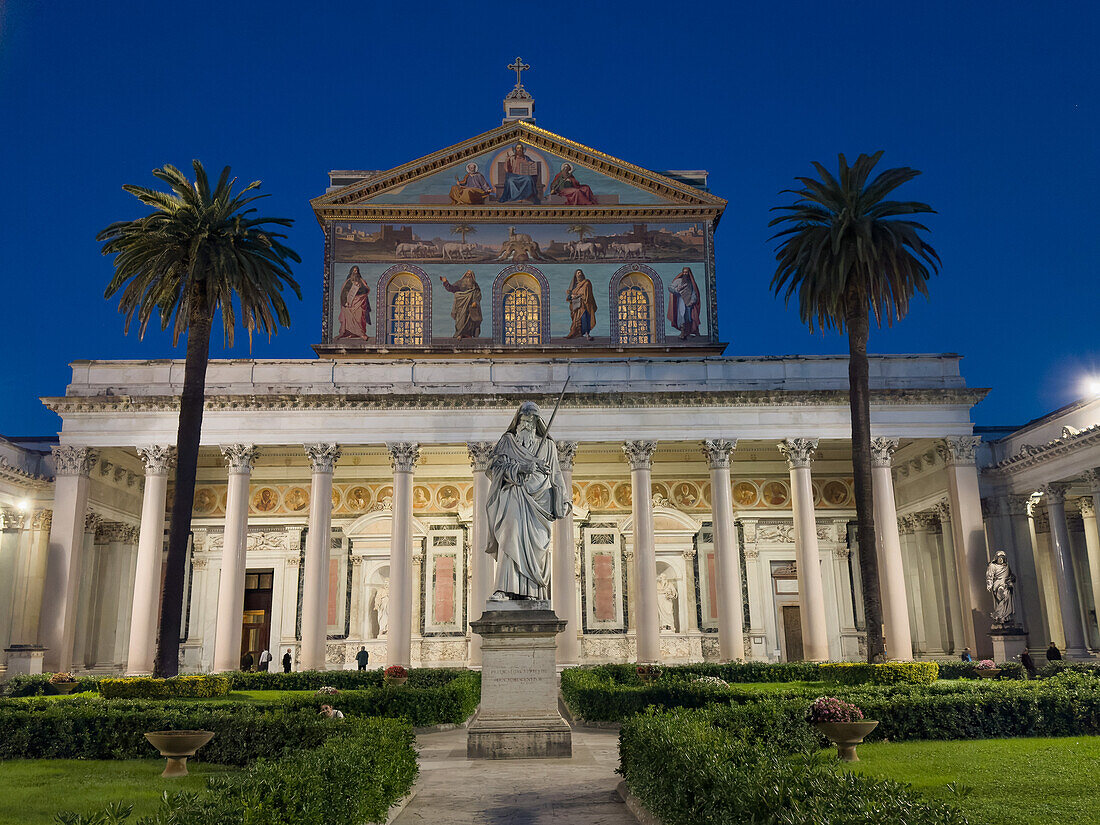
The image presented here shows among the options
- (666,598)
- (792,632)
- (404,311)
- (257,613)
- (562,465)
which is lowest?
(792,632)

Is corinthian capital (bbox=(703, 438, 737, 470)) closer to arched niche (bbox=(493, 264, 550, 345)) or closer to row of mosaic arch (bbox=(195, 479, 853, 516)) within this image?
row of mosaic arch (bbox=(195, 479, 853, 516))

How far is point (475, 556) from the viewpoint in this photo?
109ft

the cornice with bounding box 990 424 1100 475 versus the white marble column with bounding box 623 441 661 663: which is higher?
the cornice with bounding box 990 424 1100 475

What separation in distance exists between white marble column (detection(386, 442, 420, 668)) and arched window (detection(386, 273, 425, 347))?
22.7ft

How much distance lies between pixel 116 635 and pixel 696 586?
25394 mm

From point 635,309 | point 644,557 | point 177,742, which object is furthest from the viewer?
point 635,309

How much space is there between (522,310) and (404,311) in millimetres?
5200

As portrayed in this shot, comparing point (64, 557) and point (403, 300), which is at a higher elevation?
point (403, 300)

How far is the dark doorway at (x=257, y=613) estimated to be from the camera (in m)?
38.9

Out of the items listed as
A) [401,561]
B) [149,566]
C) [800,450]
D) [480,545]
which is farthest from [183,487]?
[800,450]

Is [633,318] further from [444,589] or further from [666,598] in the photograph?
[444,589]

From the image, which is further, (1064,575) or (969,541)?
(1064,575)

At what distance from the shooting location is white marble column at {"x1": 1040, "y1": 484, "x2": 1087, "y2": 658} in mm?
32969

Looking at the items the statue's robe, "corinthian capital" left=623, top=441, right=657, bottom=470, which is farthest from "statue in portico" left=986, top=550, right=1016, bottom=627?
the statue's robe
